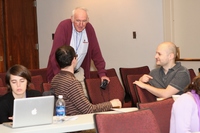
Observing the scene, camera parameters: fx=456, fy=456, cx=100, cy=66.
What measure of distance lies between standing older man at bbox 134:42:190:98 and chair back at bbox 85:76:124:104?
0.60 meters

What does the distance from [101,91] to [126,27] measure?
320 centimetres

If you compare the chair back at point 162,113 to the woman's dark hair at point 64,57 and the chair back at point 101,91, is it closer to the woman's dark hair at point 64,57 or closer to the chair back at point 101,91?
the woman's dark hair at point 64,57

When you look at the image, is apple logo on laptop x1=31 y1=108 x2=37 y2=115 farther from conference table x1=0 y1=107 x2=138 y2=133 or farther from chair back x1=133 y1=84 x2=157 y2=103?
chair back x1=133 y1=84 x2=157 y2=103

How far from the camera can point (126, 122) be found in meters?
2.90

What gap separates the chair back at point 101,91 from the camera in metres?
5.09

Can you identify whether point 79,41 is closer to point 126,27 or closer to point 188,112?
point 188,112

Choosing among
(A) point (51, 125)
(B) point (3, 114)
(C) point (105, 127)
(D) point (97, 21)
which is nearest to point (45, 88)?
(B) point (3, 114)

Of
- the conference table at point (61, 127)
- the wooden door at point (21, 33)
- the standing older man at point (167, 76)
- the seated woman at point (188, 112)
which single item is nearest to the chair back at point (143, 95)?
the standing older man at point (167, 76)

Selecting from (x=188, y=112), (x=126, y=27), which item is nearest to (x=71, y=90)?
(x=188, y=112)

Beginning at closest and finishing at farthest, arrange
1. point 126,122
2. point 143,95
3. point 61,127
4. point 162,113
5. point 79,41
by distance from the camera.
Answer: point 126,122 → point 61,127 → point 162,113 → point 143,95 → point 79,41

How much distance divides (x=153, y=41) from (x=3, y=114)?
459cm

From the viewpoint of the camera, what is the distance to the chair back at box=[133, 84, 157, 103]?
4.48 m

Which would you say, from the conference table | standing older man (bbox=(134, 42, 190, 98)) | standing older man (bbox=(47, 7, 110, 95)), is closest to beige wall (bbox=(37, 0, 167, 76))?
standing older man (bbox=(47, 7, 110, 95))

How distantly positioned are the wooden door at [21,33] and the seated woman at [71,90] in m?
4.29
